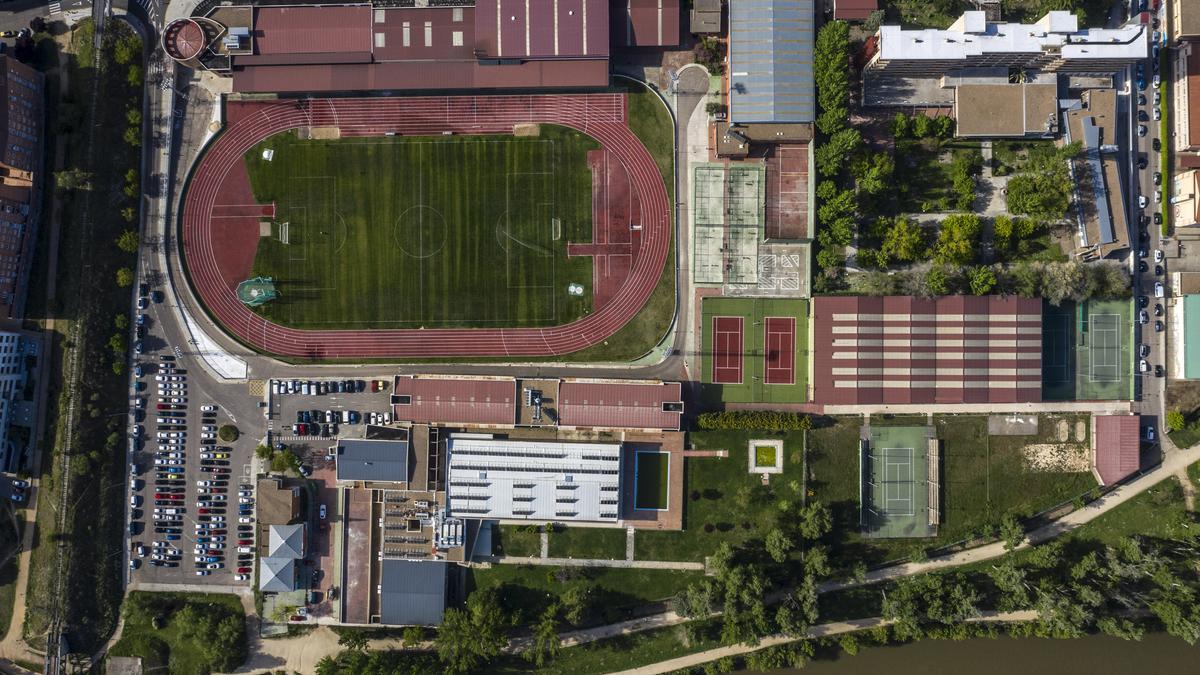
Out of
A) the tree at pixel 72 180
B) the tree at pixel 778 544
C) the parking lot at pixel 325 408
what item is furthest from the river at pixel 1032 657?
the tree at pixel 72 180

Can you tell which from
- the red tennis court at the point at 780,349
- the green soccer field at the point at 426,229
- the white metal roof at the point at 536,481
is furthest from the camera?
the green soccer field at the point at 426,229

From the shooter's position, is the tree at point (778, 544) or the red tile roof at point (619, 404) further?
the red tile roof at point (619, 404)

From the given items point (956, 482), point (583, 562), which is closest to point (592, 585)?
point (583, 562)

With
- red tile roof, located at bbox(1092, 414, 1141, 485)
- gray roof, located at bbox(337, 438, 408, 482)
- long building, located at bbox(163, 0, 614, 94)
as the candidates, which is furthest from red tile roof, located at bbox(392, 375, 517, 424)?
red tile roof, located at bbox(1092, 414, 1141, 485)

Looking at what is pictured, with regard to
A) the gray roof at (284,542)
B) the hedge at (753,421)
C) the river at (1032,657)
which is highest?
the hedge at (753,421)

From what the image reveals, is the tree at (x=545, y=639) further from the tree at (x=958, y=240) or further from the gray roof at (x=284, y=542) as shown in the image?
the tree at (x=958, y=240)

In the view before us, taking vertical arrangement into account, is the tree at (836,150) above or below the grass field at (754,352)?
above
